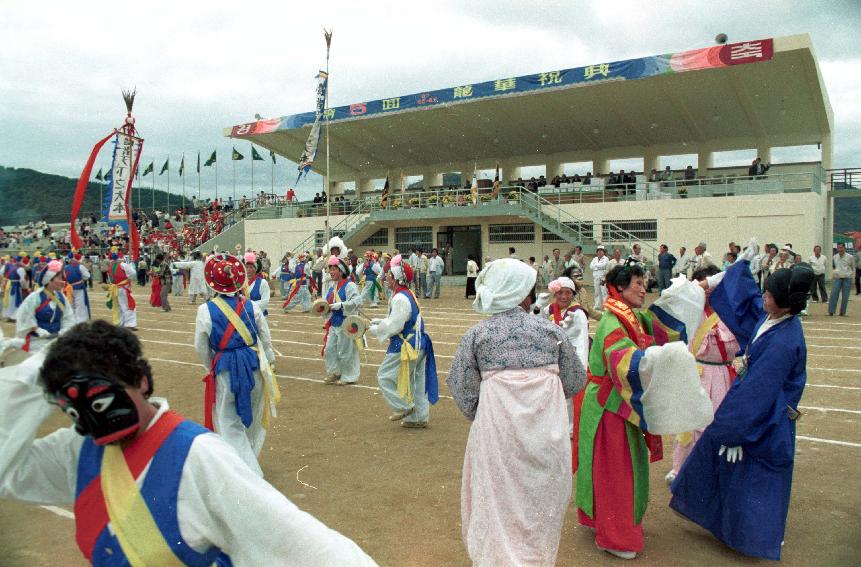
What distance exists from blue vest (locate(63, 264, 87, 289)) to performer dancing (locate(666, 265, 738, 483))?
429 inches

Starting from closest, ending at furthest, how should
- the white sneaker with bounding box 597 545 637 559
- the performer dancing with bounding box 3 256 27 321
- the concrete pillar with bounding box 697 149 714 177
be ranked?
the white sneaker with bounding box 597 545 637 559, the performer dancing with bounding box 3 256 27 321, the concrete pillar with bounding box 697 149 714 177

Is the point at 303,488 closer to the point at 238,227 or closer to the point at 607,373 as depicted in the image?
the point at 607,373

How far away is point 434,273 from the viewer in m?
23.8

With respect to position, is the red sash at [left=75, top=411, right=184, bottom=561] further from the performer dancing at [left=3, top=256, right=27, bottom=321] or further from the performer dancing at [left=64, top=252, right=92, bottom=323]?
the performer dancing at [left=3, top=256, right=27, bottom=321]

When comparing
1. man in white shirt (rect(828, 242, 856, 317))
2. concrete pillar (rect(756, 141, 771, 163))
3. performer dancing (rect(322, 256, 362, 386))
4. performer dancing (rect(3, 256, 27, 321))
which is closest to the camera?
performer dancing (rect(322, 256, 362, 386))

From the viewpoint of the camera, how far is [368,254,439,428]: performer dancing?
7.14 metres

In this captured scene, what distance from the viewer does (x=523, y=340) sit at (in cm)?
371

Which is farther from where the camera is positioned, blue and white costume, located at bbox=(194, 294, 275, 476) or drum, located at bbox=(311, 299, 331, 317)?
drum, located at bbox=(311, 299, 331, 317)

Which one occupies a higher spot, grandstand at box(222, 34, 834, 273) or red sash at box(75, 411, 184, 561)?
grandstand at box(222, 34, 834, 273)

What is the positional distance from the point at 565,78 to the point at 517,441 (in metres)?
25.2

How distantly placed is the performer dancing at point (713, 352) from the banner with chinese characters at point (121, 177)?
8337mm

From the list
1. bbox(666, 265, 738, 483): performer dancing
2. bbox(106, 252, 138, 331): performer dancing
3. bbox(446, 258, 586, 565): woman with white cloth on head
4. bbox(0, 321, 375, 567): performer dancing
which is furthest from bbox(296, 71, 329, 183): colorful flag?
bbox(0, 321, 375, 567): performer dancing

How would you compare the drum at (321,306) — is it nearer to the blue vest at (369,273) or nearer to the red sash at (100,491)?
the red sash at (100,491)

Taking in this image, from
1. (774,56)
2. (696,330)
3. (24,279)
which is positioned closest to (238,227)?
(24,279)
